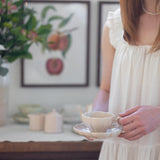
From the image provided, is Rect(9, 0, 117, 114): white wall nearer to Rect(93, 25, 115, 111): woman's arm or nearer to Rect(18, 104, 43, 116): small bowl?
Rect(18, 104, 43, 116): small bowl

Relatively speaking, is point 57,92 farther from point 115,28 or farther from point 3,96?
point 115,28

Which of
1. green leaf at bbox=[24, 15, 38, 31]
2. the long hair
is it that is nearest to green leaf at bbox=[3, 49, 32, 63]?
green leaf at bbox=[24, 15, 38, 31]

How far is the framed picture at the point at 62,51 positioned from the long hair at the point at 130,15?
712 millimetres

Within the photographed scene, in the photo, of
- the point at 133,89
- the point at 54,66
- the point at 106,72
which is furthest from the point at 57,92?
the point at 133,89

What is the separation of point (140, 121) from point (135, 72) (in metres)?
0.20

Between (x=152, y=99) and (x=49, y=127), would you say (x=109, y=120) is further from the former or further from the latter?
(x=49, y=127)

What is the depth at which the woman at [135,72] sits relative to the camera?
37.5 inches

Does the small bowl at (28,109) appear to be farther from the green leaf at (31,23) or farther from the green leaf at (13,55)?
the green leaf at (31,23)

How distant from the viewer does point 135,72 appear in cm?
98

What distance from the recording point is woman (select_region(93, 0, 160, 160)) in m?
0.95

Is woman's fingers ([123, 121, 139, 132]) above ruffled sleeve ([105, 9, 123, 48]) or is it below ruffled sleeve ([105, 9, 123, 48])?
below

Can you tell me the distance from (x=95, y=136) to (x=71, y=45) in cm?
101

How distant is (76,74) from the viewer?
1.76 meters

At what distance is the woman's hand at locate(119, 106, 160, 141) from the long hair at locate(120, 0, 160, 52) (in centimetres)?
27
